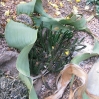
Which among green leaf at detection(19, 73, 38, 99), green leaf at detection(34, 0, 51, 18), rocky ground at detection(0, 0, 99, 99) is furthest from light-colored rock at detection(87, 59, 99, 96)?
green leaf at detection(34, 0, 51, 18)

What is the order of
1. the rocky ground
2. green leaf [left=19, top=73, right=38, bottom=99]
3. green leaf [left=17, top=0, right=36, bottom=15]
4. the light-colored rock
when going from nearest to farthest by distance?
1. green leaf [left=19, top=73, right=38, bottom=99]
2. the rocky ground
3. the light-colored rock
4. green leaf [left=17, top=0, right=36, bottom=15]

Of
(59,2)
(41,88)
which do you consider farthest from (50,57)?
(59,2)

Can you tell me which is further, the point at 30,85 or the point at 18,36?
the point at 18,36

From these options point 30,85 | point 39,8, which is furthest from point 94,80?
point 39,8

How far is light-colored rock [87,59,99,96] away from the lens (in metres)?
2.13

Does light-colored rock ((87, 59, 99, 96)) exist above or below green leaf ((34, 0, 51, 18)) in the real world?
below

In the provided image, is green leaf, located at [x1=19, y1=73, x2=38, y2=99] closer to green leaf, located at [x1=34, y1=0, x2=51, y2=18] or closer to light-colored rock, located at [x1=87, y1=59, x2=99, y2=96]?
light-colored rock, located at [x1=87, y1=59, x2=99, y2=96]

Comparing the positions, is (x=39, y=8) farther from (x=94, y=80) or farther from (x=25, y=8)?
(x=94, y=80)

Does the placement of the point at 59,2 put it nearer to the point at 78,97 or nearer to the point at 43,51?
the point at 43,51

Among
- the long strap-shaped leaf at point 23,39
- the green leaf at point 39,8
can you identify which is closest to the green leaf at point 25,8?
the green leaf at point 39,8

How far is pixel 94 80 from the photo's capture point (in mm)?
2188

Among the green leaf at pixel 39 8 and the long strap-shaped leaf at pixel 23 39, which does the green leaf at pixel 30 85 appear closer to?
the long strap-shaped leaf at pixel 23 39

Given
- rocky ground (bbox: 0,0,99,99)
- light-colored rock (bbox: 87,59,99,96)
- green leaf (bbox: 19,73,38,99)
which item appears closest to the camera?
green leaf (bbox: 19,73,38,99)

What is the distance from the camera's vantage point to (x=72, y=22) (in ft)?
7.83
